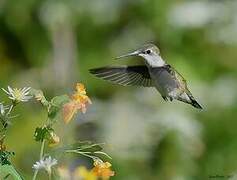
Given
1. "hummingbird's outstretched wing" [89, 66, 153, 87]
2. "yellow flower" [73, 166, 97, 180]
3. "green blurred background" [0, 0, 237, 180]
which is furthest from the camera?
"green blurred background" [0, 0, 237, 180]

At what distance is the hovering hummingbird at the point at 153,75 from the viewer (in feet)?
10.5

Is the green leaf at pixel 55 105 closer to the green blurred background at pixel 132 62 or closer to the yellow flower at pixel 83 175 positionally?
the yellow flower at pixel 83 175

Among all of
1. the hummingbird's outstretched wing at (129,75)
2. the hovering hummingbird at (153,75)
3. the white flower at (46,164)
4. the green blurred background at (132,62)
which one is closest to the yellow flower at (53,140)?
the white flower at (46,164)

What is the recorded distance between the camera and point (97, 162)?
2529mm

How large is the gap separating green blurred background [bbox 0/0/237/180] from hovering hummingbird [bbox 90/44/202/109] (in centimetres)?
443

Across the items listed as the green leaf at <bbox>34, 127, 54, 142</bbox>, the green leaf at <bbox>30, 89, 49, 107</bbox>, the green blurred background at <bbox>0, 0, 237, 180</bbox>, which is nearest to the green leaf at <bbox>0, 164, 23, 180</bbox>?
the green leaf at <bbox>34, 127, 54, 142</bbox>

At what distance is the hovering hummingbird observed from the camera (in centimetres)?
321

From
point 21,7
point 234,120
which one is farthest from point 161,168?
point 21,7

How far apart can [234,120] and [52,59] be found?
6.96 feet

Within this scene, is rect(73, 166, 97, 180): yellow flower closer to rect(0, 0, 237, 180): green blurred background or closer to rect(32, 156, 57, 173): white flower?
rect(32, 156, 57, 173): white flower

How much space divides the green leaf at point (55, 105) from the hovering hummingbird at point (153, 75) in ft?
1.79

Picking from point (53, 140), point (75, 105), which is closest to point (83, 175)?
point (53, 140)

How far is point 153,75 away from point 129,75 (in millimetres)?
310

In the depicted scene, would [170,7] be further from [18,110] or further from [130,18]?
[18,110]
